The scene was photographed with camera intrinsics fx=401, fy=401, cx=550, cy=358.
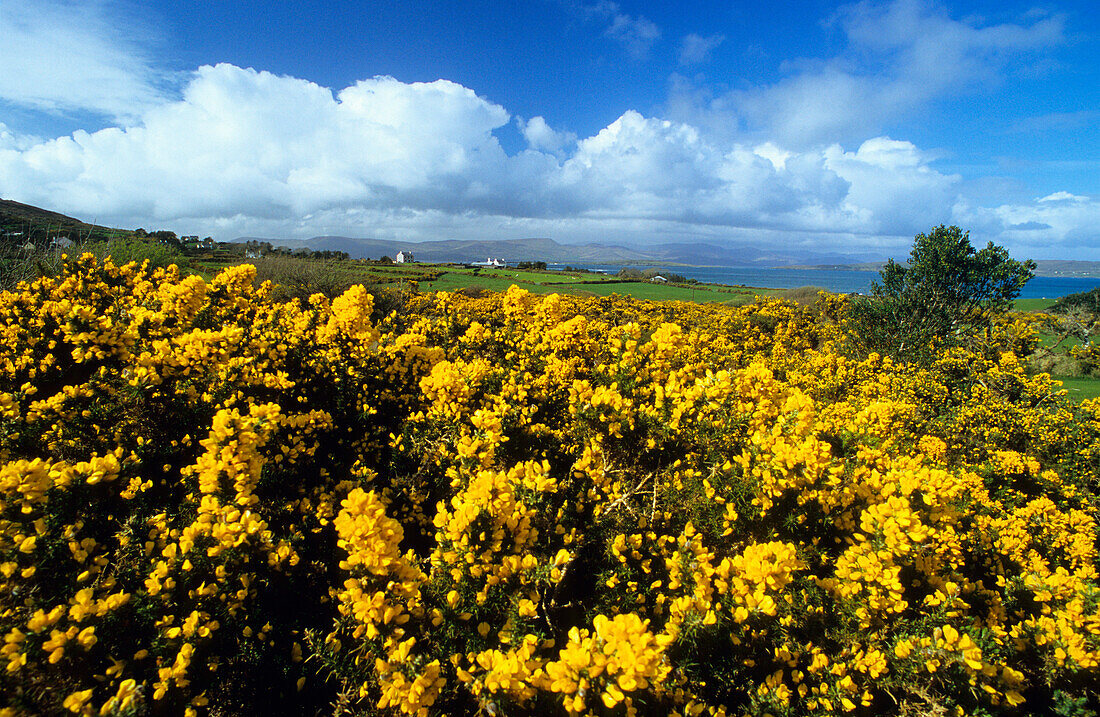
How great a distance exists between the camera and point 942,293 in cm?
1823

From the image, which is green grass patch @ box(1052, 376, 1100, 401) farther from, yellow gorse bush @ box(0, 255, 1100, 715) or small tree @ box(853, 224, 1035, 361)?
yellow gorse bush @ box(0, 255, 1100, 715)

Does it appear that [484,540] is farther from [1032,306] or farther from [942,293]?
[1032,306]

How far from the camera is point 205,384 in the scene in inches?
209

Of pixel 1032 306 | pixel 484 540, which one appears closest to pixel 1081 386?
pixel 484 540

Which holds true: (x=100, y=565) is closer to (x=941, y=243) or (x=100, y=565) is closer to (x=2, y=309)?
(x=2, y=309)

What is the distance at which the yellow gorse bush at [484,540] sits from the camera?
274cm

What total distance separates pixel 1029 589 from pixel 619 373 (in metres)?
5.25

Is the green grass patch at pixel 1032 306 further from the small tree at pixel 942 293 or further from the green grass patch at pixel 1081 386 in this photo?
the small tree at pixel 942 293

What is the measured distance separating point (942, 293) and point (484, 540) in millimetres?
24084

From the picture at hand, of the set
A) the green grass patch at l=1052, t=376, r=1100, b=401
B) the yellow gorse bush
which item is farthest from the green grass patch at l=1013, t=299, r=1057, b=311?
the yellow gorse bush

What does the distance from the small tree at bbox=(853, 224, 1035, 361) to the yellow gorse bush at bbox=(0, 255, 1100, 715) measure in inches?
454

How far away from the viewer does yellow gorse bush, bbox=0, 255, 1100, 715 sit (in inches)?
108

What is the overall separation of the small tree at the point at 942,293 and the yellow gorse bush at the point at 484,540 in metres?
11.5

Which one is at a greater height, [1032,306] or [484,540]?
[1032,306]
